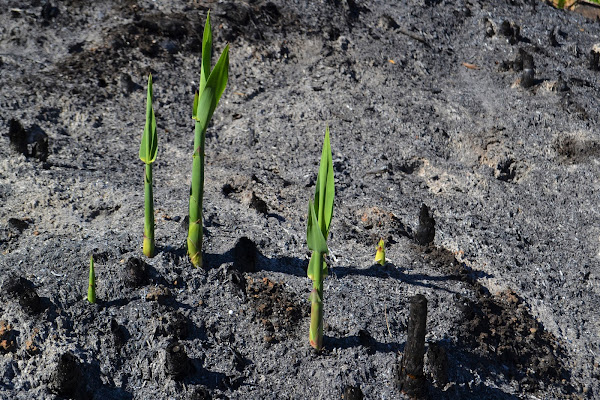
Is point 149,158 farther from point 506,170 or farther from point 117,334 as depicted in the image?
point 506,170

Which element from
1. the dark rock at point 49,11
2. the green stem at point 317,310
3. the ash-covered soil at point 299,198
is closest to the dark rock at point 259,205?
Result: the ash-covered soil at point 299,198

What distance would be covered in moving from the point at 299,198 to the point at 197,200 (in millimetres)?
1426

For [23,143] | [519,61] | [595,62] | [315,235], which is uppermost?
[595,62]

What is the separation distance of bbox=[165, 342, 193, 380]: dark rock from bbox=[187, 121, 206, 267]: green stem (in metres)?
0.59

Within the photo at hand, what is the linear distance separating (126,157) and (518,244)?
295cm

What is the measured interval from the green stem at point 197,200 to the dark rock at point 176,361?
0.59 metres

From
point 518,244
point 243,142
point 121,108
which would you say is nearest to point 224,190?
point 243,142

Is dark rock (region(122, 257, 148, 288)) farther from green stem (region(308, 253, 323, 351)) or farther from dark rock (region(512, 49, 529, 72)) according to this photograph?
dark rock (region(512, 49, 529, 72))

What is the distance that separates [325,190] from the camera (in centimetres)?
298

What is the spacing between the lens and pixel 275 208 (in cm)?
455

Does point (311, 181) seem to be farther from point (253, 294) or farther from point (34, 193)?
point (34, 193)

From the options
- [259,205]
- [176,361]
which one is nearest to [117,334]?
[176,361]

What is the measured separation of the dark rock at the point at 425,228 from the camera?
4.41 metres

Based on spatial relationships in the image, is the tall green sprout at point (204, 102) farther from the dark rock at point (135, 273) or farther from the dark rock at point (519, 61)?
the dark rock at point (519, 61)
